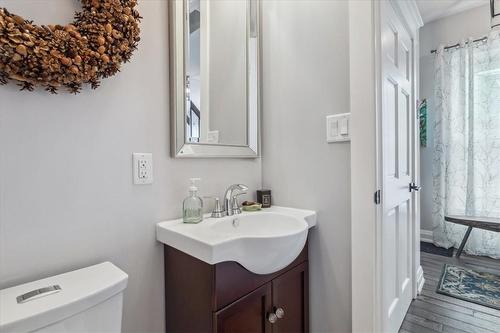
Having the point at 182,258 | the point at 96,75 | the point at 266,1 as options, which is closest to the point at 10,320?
the point at 182,258

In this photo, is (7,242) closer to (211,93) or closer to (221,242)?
(221,242)

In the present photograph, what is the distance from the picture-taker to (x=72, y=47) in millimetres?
791

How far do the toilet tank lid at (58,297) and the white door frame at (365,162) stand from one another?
2.94ft

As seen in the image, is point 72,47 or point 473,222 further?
point 473,222

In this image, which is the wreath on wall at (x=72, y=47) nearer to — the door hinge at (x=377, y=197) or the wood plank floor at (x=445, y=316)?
the door hinge at (x=377, y=197)

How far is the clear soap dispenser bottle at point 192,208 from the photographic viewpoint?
1.11 metres

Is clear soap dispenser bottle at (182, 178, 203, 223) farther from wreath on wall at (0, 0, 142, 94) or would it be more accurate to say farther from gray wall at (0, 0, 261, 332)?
wreath on wall at (0, 0, 142, 94)

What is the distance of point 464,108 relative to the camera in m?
2.72

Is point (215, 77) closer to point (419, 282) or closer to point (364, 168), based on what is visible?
point (364, 168)

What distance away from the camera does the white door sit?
1222mm

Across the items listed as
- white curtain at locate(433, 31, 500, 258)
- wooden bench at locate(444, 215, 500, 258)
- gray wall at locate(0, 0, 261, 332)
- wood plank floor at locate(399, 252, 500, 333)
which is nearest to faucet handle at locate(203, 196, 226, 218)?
gray wall at locate(0, 0, 261, 332)

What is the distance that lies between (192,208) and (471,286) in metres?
2.26

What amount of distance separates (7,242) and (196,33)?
105cm

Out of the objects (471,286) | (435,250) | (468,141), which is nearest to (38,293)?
(471,286)
